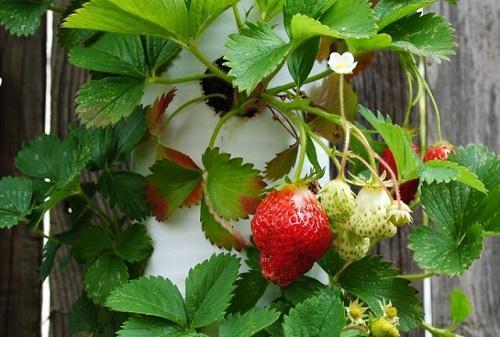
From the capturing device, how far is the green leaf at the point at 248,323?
3.03ft

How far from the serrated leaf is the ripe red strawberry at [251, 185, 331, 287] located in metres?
0.11

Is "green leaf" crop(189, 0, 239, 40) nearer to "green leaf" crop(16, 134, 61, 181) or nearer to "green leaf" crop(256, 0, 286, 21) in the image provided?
"green leaf" crop(256, 0, 286, 21)

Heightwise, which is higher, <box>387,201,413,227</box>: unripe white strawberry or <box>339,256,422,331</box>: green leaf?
<box>387,201,413,227</box>: unripe white strawberry

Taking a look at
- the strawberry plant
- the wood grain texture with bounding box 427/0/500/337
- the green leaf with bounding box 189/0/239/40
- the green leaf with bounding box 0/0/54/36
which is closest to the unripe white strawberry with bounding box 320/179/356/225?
the strawberry plant

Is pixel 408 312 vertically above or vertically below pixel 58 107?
below

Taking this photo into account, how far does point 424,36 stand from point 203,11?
241 mm

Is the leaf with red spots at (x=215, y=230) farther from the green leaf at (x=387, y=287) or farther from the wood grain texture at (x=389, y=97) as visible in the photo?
the wood grain texture at (x=389, y=97)

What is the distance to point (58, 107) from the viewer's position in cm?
147

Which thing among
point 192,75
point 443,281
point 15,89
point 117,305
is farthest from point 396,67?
point 117,305

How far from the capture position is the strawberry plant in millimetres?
929

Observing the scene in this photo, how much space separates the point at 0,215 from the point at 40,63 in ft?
1.31

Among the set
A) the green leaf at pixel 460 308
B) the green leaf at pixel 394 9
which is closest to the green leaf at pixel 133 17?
the green leaf at pixel 394 9

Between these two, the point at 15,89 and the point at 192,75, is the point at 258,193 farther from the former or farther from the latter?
the point at 15,89

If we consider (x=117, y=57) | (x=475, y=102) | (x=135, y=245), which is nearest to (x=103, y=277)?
(x=135, y=245)
